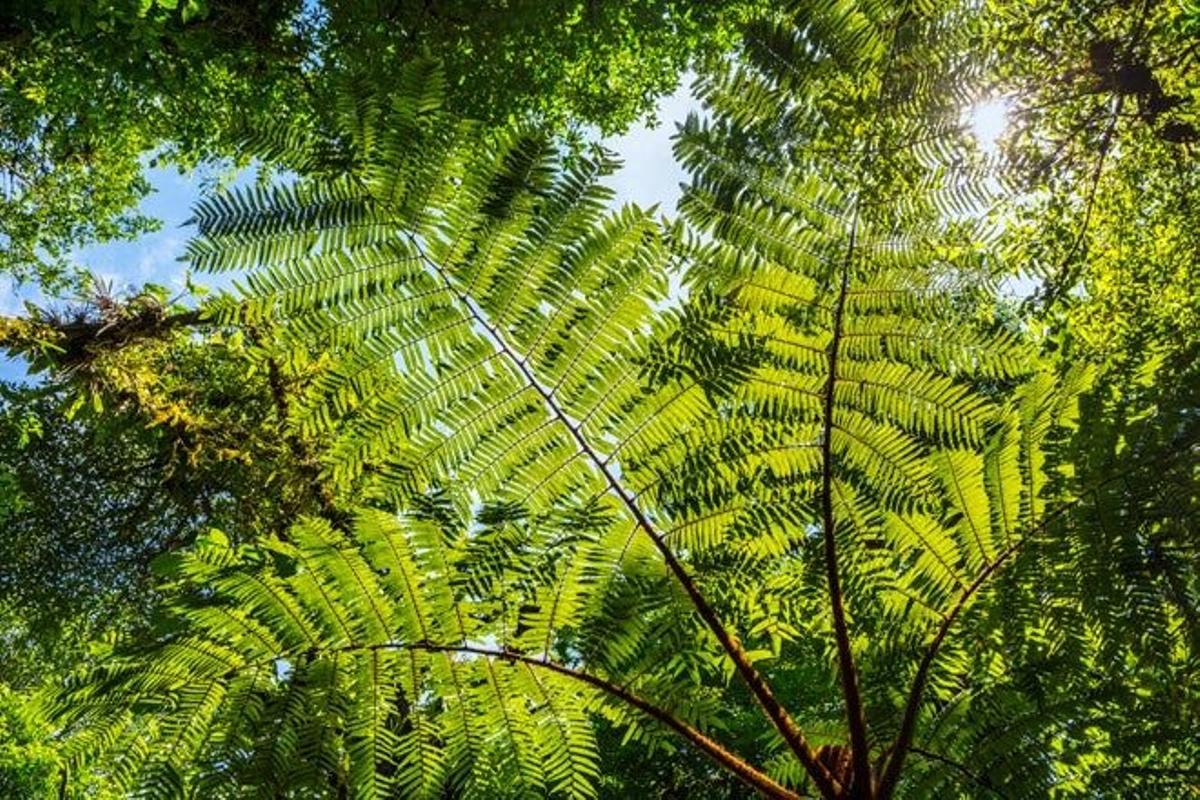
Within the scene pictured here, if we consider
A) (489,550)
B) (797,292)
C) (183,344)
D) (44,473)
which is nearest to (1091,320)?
(797,292)

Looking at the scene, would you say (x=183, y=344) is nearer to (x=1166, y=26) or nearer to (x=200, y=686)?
(x=200, y=686)

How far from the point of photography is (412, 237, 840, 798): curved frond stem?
1585mm

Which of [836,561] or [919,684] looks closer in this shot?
[919,684]

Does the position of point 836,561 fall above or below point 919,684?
above

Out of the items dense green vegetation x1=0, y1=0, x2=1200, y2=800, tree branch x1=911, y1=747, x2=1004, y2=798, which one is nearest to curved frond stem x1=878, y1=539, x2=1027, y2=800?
dense green vegetation x1=0, y1=0, x2=1200, y2=800

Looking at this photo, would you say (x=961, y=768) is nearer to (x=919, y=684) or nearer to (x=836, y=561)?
(x=919, y=684)

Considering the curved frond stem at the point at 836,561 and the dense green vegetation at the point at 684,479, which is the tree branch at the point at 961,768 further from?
the curved frond stem at the point at 836,561

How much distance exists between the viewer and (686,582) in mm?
1739

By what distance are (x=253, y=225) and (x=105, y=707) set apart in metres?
1.01

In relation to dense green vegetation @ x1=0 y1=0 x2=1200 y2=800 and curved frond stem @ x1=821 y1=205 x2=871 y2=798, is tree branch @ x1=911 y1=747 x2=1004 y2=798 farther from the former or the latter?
curved frond stem @ x1=821 y1=205 x2=871 y2=798

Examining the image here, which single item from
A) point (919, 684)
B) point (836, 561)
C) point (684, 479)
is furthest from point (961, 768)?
point (684, 479)

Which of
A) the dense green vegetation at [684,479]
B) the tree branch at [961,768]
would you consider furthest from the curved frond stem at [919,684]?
the tree branch at [961,768]

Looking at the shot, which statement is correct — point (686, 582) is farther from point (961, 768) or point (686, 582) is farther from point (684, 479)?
point (961, 768)

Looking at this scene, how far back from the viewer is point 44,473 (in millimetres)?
12594
